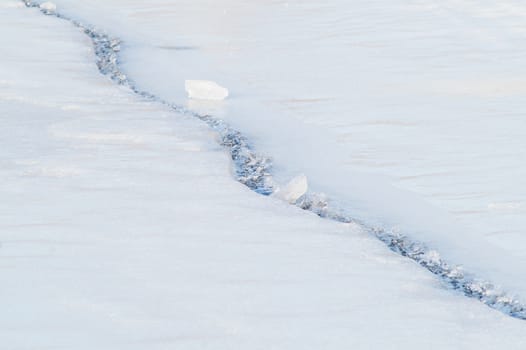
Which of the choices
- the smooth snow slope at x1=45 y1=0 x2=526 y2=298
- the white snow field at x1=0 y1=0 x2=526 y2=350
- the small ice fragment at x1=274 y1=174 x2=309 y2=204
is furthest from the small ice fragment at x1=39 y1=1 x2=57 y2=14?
the small ice fragment at x1=274 y1=174 x2=309 y2=204

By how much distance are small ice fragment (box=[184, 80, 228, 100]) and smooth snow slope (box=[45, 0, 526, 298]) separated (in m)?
0.10

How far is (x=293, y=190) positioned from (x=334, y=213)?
0.21 meters

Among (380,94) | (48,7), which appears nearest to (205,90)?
(380,94)

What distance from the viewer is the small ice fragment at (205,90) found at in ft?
21.8

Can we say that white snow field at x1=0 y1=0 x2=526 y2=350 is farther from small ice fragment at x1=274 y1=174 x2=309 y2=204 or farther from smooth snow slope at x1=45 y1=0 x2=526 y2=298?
smooth snow slope at x1=45 y1=0 x2=526 y2=298

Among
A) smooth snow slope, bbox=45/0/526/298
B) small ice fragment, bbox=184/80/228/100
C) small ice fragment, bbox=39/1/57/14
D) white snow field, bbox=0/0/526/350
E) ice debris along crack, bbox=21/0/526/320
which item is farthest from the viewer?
small ice fragment, bbox=39/1/57/14

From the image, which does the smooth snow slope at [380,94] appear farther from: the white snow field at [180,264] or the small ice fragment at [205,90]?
the white snow field at [180,264]

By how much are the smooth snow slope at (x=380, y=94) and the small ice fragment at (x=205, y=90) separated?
104 mm

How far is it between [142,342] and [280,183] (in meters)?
1.99

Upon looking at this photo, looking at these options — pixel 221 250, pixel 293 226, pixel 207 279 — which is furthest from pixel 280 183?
pixel 207 279

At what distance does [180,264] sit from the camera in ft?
12.2

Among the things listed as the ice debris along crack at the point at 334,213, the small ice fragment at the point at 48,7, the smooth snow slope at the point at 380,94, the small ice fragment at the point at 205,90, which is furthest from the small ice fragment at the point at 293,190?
the small ice fragment at the point at 48,7

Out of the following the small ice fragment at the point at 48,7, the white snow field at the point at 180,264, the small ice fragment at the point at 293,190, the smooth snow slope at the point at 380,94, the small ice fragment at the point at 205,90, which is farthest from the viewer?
the small ice fragment at the point at 48,7

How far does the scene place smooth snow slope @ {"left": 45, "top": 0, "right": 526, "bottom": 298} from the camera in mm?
4496
